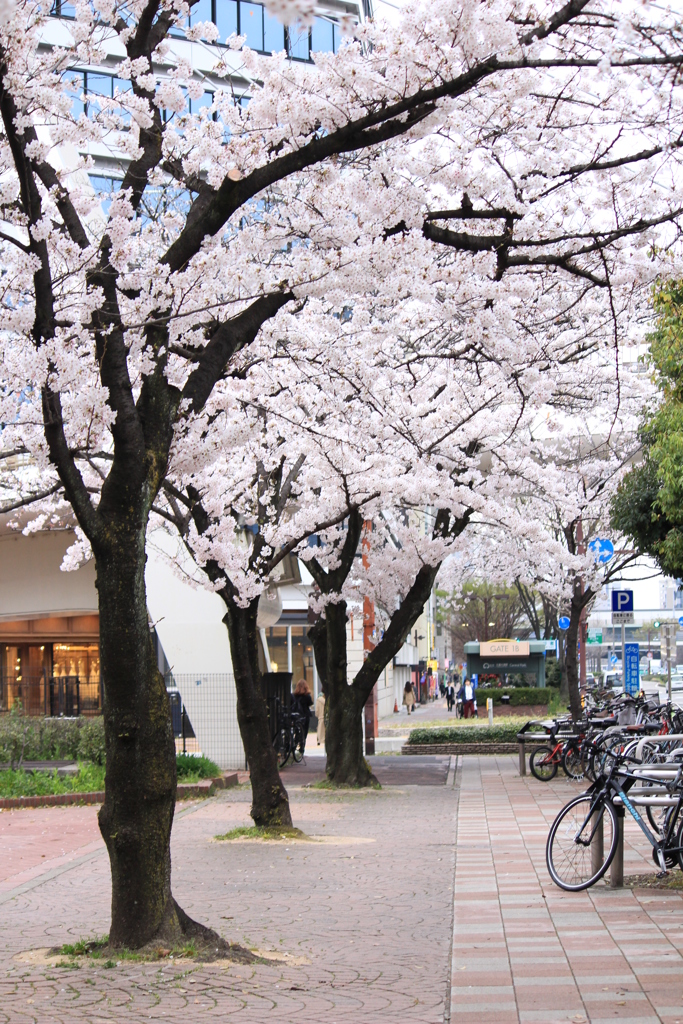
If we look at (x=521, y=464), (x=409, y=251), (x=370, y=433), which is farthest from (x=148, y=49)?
(x=521, y=464)

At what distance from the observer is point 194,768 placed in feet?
59.1

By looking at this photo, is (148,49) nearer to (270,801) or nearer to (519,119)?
(519,119)

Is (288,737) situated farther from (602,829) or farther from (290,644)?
(602,829)

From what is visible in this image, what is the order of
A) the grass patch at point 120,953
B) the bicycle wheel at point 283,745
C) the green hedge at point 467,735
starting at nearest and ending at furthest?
the grass patch at point 120,953, the bicycle wheel at point 283,745, the green hedge at point 467,735

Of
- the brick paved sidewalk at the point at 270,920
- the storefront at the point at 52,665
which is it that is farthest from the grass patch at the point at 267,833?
the storefront at the point at 52,665

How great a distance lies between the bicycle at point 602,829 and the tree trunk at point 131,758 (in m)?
3.19

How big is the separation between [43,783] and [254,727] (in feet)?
16.8

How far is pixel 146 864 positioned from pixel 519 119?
6.03m

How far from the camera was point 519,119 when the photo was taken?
852 centimetres

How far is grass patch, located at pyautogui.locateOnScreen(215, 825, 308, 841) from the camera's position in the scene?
11891 mm

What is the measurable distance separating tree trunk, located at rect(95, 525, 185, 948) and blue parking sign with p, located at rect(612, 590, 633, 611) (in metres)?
13.1

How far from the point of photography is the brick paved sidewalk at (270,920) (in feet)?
17.2

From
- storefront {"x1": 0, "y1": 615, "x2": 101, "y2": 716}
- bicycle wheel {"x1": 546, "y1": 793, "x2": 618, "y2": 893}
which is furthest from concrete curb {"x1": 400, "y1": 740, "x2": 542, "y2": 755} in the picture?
bicycle wheel {"x1": 546, "y1": 793, "x2": 618, "y2": 893}

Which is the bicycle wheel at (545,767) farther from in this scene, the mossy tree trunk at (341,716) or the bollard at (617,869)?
the bollard at (617,869)
